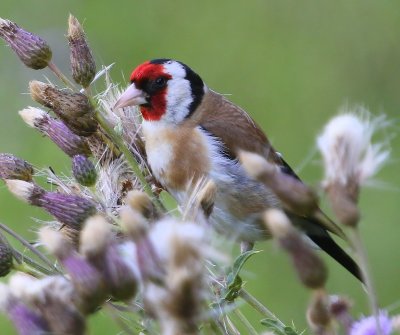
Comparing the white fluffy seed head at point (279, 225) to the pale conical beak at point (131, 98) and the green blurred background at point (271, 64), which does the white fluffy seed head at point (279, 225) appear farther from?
the green blurred background at point (271, 64)

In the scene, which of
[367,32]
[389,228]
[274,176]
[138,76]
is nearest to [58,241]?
[274,176]

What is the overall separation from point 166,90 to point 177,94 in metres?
0.05

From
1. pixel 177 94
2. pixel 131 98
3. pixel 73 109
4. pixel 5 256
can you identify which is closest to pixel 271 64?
pixel 177 94

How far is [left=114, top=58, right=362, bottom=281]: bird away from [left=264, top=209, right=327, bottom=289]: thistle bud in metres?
0.96

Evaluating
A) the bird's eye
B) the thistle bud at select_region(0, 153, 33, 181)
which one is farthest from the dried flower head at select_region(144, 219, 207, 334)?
the bird's eye

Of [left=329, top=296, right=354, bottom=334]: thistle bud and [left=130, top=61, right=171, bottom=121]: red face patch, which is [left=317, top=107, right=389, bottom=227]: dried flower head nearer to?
[left=329, top=296, right=354, bottom=334]: thistle bud

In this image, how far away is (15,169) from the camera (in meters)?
1.60

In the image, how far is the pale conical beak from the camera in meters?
1.86

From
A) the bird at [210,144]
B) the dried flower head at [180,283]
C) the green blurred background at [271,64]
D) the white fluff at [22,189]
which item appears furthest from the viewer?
the green blurred background at [271,64]

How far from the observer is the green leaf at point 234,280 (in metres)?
1.43

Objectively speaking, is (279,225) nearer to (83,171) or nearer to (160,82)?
(83,171)

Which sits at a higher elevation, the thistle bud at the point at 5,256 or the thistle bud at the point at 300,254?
the thistle bud at the point at 300,254

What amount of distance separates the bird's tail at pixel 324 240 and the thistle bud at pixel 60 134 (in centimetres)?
65

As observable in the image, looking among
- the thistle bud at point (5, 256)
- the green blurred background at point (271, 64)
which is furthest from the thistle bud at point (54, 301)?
the green blurred background at point (271, 64)
